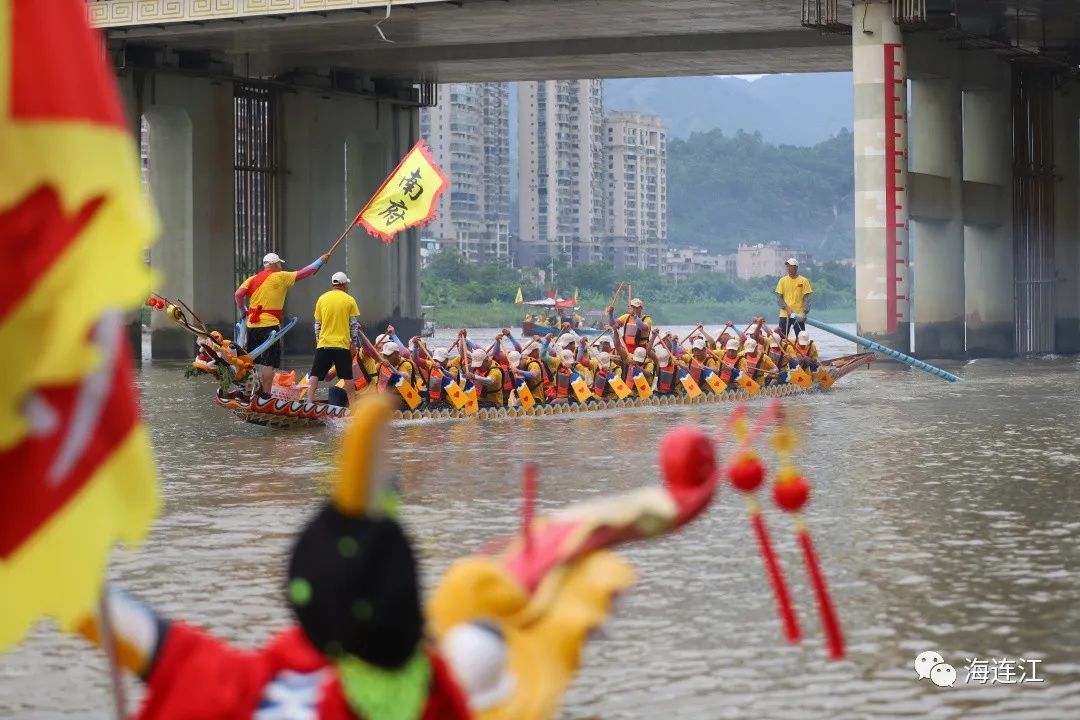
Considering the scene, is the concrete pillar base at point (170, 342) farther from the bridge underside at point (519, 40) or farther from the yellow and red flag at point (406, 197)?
the yellow and red flag at point (406, 197)

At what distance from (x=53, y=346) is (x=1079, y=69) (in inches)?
1477

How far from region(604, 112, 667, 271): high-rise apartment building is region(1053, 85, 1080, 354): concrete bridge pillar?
87.8 m

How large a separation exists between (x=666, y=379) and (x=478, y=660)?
1867 cm

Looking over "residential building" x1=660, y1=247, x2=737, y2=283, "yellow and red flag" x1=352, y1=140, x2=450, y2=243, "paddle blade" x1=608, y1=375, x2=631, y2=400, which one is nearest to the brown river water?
"yellow and red flag" x1=352, y1=140, x2=450, y2=243

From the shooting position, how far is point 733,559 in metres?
9.22

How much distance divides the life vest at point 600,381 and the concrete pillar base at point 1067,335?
66.3ft

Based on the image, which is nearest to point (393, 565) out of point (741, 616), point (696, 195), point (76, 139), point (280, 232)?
point (76, 139)

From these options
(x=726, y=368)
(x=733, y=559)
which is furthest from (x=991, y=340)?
(x=733, y=559)

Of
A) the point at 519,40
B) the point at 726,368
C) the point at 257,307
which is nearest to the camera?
the point at 257,307

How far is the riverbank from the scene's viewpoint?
86.3m

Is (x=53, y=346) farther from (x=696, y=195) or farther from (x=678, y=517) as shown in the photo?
(x=696, y=195)

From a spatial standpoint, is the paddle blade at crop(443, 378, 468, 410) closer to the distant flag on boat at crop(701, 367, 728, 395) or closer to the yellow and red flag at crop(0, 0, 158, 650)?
the distant flag on boat at crop(701, 367, 728, 395)

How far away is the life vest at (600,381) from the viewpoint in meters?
21.3

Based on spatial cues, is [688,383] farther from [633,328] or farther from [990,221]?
[990,221]
